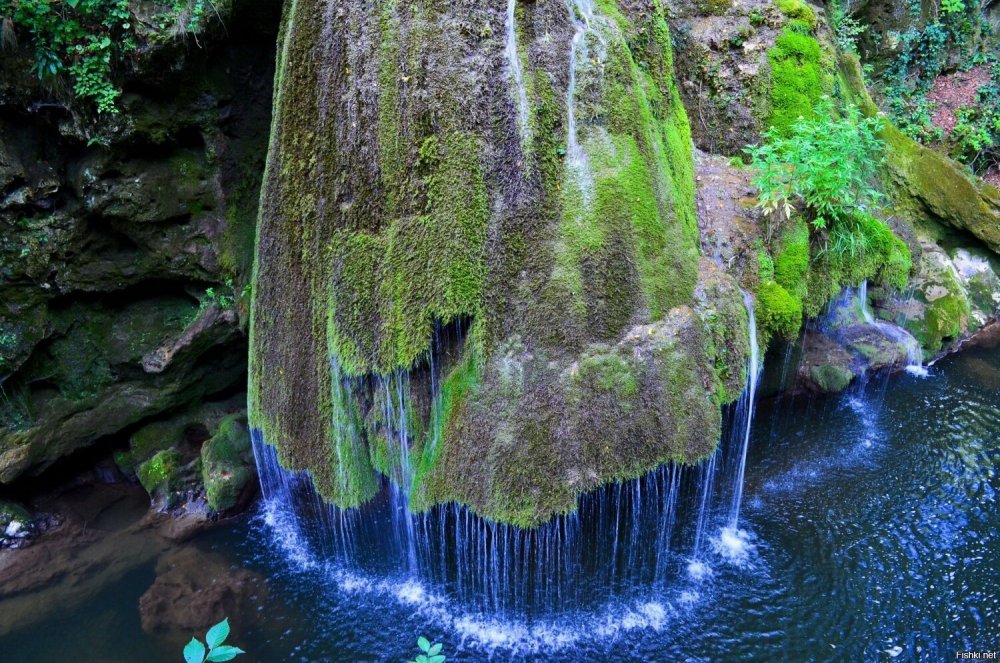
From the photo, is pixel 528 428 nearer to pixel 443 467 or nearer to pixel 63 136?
pixel 443 467

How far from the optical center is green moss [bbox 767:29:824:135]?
6.90 meters

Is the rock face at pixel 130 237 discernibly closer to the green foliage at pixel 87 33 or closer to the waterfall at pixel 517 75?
the green foliage at pixel 87 33

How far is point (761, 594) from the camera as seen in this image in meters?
5.05

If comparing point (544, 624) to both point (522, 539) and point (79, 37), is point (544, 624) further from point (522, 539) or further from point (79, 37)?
point (79, 37)

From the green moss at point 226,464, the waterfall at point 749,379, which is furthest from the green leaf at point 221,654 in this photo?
the green moss at point 226,464

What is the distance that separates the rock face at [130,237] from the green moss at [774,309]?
17.4 feet

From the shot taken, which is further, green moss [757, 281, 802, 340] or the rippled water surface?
green moss [757, 281, 802, 340]

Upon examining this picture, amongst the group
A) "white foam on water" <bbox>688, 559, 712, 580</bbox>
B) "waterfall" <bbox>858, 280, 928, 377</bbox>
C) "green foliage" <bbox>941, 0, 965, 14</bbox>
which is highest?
"green foliage" <bbox>941, 0, 965, 14</bbox>

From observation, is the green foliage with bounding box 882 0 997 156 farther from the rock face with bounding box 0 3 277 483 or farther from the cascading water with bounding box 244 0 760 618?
the rock face with bounding box 0 3 277 483

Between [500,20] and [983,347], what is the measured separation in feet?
27.9

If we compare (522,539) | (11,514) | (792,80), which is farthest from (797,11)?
(11,514)

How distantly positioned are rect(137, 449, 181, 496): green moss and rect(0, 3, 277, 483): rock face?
0.55 m

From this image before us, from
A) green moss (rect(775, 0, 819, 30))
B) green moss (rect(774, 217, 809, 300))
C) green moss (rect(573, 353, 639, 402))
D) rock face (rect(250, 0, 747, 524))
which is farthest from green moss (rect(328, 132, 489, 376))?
green moss (rect(775, 0, 819, 30))

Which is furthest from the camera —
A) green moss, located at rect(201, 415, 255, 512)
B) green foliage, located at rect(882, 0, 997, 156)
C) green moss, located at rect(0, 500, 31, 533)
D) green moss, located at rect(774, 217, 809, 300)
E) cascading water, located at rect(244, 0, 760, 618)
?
green foliage, located at rect(882, 0, 997, 156)
